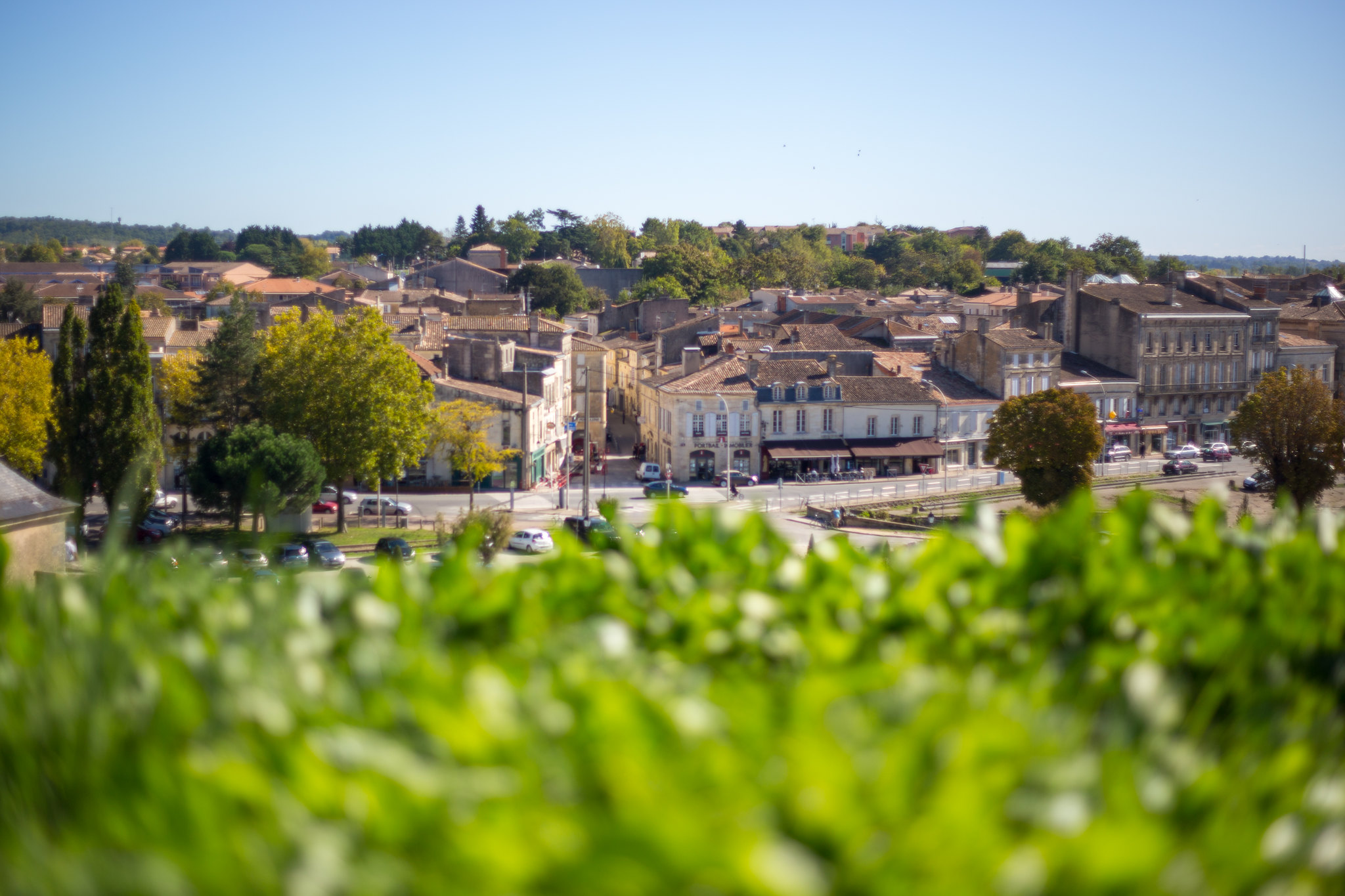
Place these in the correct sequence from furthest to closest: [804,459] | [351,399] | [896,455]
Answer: [896,455] < [804,459] < [351,399]

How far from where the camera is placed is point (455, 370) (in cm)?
4144

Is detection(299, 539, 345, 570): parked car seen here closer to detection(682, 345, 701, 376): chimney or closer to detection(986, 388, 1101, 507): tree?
detection(986, 388, 1101, 507): tree

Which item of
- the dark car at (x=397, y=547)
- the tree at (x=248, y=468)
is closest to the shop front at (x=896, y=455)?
the dark car at (x=397, y=547)

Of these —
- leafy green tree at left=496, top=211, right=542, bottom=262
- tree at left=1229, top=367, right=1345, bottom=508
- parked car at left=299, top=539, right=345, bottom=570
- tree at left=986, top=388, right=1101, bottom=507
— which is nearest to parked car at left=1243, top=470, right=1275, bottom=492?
tree at left=1229, top=367, right=1345, bottom=508

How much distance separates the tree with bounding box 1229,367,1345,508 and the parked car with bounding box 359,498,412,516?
25164 mm

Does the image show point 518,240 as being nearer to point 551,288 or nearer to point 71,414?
point 551,288

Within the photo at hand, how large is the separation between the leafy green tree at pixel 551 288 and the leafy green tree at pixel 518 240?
43.7 meters

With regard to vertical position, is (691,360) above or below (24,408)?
above

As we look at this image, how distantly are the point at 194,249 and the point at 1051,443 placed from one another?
137 m

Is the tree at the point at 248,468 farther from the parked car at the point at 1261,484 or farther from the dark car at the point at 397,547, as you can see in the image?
the parked car at the point at 1261,484

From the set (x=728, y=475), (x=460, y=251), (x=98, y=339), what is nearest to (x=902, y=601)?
(x=98, y=339)

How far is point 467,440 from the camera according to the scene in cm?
3450

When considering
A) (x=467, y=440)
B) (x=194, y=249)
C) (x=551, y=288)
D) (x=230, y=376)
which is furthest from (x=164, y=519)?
(x=194, y=249)

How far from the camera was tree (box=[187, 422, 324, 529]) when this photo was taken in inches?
1077
